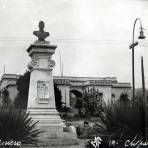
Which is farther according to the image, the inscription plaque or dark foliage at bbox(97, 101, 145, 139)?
the inscription plaque

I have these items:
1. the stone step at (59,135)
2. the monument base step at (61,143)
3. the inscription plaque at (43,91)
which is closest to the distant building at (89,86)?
the inscription plaque at (43,91)

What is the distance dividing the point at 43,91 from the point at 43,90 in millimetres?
41

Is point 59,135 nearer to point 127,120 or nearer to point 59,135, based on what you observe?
point 59,135

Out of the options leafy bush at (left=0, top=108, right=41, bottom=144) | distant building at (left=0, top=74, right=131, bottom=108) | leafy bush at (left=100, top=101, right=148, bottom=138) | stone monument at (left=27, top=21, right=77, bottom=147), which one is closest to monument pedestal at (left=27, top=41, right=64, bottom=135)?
stone monument at (left=27, top=21, right=77, bottom=147)

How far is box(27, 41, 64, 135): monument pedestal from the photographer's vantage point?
635 inches

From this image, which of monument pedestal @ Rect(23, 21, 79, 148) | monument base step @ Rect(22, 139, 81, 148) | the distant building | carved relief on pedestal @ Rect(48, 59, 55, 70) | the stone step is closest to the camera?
monument base step @ Rect(22, 139, 81, 148)

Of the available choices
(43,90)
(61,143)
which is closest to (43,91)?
(43,90)

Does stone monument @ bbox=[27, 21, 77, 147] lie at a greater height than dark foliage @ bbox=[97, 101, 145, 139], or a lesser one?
greater

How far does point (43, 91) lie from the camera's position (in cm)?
1633

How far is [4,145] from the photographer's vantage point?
28.9 ft

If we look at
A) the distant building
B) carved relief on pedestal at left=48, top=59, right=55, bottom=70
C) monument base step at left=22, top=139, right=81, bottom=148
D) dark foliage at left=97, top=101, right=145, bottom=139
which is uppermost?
the distant building

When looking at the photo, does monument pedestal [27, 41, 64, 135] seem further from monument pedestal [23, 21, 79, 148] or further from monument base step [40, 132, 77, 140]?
monument base step [40, 132, 77, 140]

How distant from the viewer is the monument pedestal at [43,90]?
16.1m

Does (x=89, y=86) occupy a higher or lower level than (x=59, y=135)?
higher
